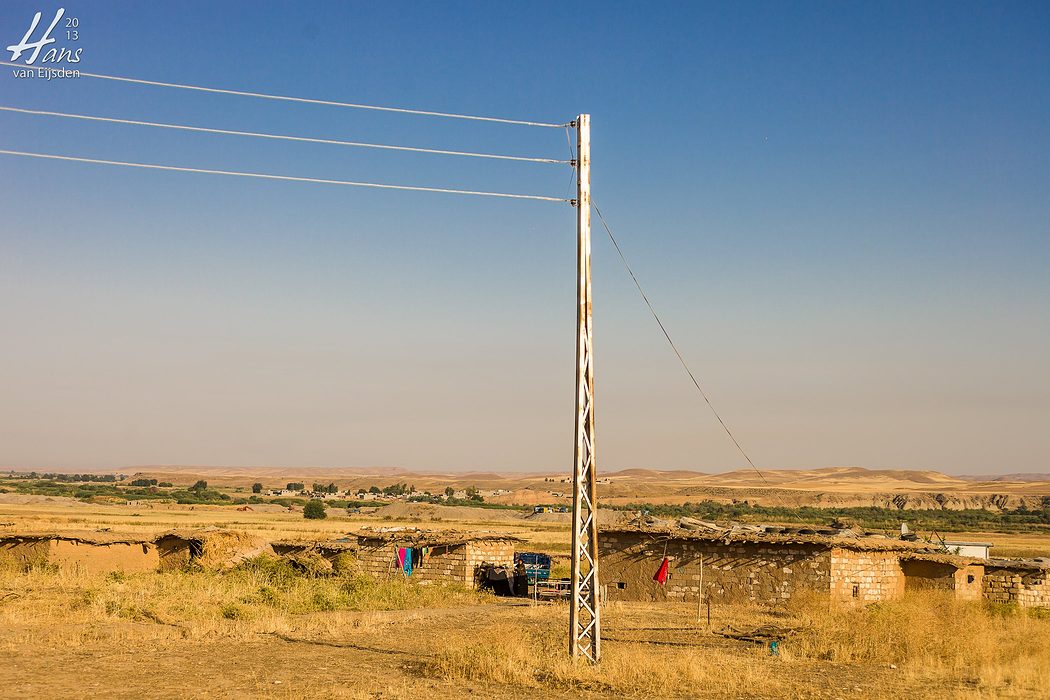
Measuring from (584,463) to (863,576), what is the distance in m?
17.2

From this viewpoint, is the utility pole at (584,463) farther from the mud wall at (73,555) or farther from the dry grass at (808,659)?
the mud wall at (73,555)

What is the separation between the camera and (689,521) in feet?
118

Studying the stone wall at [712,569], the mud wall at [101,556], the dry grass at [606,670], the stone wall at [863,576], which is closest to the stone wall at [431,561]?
the stone wall at [712,569]

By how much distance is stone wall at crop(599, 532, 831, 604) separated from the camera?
31.5 metres

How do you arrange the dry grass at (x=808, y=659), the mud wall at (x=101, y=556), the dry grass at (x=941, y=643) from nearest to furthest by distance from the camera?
1. the dry grass at (x=808, y=659)
2. the dry grass at (x=941, y=643)
3. the mud wall at (x=101, y=556)

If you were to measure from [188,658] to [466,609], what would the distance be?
38.6 ft

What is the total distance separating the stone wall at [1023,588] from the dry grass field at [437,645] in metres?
3.27

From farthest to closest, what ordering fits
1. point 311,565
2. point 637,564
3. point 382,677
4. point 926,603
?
point 311,565 → point 637,564 → point 926,603 → point 382,677

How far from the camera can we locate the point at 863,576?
32.0 meters

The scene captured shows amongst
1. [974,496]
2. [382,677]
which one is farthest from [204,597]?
[974,496]

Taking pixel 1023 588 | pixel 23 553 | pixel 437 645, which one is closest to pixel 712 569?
pixel 1023 588

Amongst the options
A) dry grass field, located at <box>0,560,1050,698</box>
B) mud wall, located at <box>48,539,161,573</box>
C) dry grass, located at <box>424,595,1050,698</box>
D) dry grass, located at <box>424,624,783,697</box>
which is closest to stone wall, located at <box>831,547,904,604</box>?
dry grass field, located at <box>0,560,1050,698</box>

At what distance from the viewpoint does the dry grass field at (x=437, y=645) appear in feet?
61.0

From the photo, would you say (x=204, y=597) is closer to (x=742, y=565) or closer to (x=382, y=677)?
(x=382, y=677)
